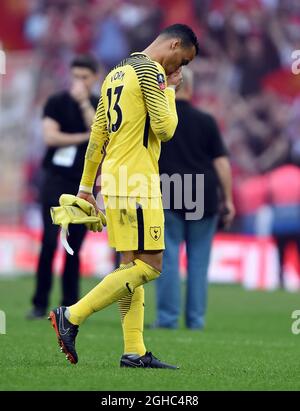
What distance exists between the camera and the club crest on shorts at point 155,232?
6.71 meters

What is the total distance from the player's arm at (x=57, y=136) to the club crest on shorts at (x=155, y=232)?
405 centimetres

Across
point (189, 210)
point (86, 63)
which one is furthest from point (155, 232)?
point (86, 63)

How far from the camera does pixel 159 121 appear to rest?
6.55 metres

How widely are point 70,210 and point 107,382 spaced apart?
134 cm

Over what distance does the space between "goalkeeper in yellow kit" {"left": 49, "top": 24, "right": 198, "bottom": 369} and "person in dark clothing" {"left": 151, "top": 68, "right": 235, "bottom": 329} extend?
3.49 meters

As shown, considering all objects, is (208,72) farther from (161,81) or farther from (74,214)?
(161,81)

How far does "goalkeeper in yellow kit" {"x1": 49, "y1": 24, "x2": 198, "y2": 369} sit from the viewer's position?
6.67 metres

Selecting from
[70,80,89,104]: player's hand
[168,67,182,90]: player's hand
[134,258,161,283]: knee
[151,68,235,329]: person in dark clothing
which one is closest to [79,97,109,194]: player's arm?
[168,67,182,90]: player's hand

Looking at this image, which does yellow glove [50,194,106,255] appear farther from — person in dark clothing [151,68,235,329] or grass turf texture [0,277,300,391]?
person in dark clothing [151,68,235,329]

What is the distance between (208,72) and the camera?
19.1 m

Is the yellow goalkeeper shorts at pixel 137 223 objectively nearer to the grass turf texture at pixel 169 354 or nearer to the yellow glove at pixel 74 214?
the yellow glove at pixel 74 214

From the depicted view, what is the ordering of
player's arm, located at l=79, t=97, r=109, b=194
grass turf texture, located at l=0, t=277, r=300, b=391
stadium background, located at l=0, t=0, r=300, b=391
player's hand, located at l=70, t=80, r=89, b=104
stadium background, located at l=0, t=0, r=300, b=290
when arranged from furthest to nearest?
1. stadium background, located at l=0, t=0, r=300, b=290
2. stadium background, located at l=0, t=0, r=300, b=391
3. player's hand, located at l=70, t=80, r=89, b=104
4. player's arm, located at l=79, t=97, r=109, b=194
5. grass turf texture, located at l=0, t=277, r=300, b=391

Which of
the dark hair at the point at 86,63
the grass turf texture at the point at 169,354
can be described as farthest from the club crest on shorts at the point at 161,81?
the dark hair at the point at 86,63
